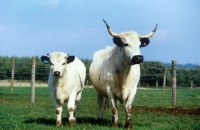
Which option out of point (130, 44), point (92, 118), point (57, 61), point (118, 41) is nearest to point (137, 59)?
point (130, 44)

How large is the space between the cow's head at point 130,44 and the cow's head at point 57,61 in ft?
4.28

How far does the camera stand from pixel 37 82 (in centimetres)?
4700

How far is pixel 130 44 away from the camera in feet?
30.8

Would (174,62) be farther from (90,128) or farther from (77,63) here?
(90,128)

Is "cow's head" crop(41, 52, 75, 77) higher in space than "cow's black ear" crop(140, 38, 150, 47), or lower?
lower

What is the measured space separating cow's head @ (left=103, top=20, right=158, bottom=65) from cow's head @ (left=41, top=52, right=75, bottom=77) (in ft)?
4.28

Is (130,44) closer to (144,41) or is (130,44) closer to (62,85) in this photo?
(144,41)

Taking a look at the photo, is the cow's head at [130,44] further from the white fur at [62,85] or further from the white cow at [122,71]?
the white fur at [62,85]

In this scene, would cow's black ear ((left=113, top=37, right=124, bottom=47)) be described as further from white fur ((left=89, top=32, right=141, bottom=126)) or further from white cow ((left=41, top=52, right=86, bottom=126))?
white cow ((left=41, top=52, right=86, bottom=126))

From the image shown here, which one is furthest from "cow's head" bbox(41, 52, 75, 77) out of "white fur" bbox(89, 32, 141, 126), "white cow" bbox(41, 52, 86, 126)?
"white fur" bbox(89, 32, 141, 126)

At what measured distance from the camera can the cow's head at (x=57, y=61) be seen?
30.5 ft

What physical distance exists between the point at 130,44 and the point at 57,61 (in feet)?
6.22

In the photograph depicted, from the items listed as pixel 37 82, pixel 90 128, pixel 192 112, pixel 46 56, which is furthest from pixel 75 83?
pixel 37 82

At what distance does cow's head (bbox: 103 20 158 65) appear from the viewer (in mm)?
9094
